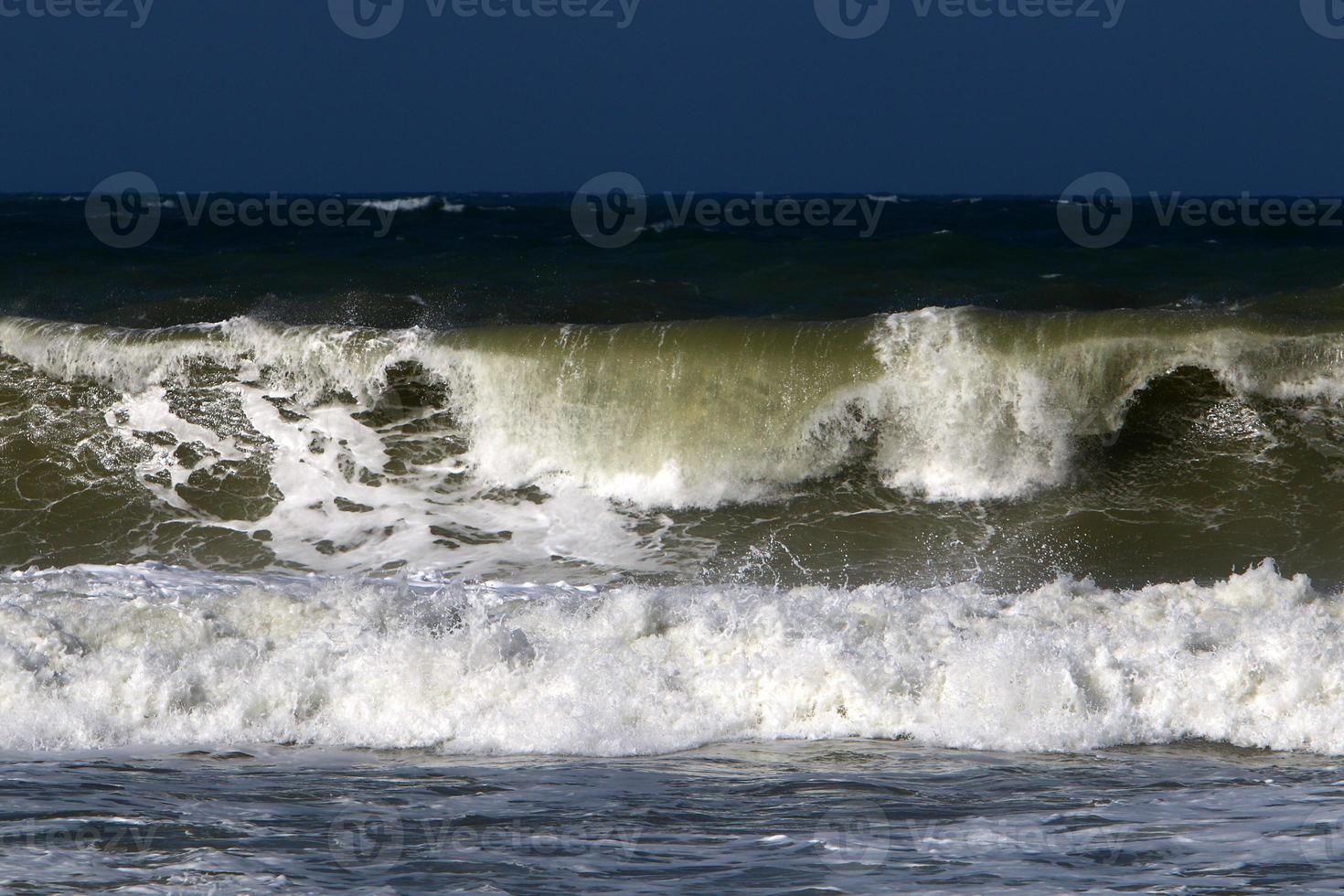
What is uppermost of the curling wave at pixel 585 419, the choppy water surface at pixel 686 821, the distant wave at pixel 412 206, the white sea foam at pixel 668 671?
the distant wave at pixel 412 206

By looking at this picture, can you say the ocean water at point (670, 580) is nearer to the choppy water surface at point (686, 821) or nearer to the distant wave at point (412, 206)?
the choppy water surface at point (686, 821)

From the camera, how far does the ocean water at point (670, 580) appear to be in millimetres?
4660

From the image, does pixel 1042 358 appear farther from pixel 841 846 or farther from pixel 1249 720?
pixel 841 846

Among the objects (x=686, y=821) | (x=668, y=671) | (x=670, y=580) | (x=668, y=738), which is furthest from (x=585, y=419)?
(x=686, y=821)

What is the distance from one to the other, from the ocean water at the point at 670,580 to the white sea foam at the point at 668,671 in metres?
0.02

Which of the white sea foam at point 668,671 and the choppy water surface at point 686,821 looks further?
the white sea foam at point 668,671

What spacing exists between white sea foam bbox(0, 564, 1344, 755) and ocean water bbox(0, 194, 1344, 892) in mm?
23

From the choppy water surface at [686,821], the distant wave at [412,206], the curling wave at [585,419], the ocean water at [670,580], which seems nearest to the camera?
the choppy water surface at [686,821]

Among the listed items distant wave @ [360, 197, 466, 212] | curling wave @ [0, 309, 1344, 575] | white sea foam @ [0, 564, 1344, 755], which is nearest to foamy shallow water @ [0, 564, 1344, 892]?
white sea foam @ [0, 564, 1344, 755]

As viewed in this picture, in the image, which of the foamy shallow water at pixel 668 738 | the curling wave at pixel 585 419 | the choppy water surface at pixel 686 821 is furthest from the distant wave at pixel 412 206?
the choppy water surface at pixel 686 821

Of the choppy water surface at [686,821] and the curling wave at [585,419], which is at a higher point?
the curling wave at [585,419]

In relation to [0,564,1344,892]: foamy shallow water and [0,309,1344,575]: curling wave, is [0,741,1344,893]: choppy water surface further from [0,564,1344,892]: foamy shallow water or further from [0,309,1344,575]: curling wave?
[0,309,1344,575]: curling wave

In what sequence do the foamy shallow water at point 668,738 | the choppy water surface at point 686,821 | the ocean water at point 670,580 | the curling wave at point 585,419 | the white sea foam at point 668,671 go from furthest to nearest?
the curling wave at point 585,419
the white sea foam at point 668,671
the ocean water at point 670,580
the foamy shallow water at point 668,738
the choppy water surface at point 686,821

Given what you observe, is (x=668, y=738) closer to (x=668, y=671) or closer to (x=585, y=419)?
(x=668, y=671)
